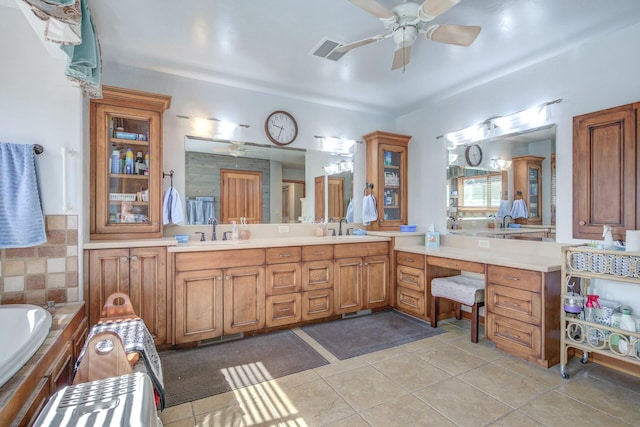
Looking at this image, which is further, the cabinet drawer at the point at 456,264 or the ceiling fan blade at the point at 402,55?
the cabinet drawer at the point at 456,264

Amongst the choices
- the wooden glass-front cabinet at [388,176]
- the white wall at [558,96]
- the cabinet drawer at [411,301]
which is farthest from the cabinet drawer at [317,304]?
the white wall at [558,96]

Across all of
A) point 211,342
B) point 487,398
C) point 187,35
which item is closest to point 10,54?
point 187,35

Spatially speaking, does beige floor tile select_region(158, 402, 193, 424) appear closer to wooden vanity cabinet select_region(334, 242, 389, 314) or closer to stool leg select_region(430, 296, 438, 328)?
wooden vanity cabinet select_region(334, 242, 389, 314)

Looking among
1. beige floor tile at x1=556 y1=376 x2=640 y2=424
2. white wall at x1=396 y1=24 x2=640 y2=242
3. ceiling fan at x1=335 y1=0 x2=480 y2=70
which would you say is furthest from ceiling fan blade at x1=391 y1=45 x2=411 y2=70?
beige floor tile at x1=556 y1=376 x2=640 y2=424

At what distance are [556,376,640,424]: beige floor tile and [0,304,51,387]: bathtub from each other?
316cm

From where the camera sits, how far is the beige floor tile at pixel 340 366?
241 centimetres

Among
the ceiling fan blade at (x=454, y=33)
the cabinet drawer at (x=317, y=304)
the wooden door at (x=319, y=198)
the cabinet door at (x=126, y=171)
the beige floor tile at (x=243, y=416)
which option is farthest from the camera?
the wooden door at (x=319, y=198)

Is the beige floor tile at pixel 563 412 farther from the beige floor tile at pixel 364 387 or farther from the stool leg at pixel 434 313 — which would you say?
the stool leg at pixel 434 313

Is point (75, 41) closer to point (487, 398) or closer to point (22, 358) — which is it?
point (22, 358)

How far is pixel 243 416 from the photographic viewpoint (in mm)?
1916

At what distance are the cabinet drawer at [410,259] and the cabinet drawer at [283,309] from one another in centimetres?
133

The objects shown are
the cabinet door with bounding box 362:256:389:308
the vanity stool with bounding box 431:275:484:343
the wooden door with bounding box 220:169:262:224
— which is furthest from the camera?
the cabinet door with bounding box 362:256:389:308

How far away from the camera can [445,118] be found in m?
3.92

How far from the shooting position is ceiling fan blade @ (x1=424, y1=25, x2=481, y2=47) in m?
2.04
